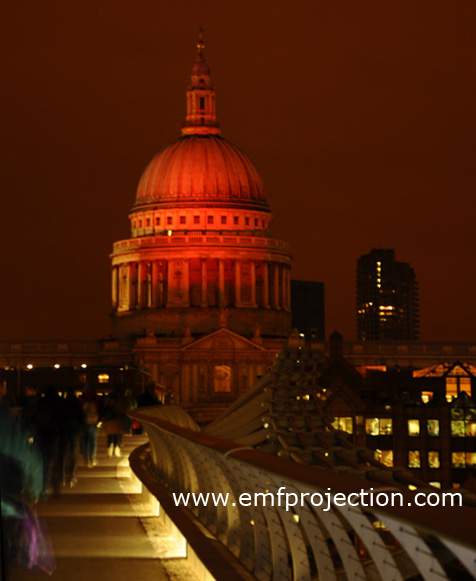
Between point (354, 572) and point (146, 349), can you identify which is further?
point (146, 349)

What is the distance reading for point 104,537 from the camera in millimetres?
19516

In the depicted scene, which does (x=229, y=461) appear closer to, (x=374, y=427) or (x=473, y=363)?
(x=374, y=427)

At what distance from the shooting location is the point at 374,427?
103875 millimetres

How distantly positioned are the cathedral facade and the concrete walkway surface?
12416 centimetres

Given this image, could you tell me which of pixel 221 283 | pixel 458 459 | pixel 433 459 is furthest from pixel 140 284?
pixel 458 459

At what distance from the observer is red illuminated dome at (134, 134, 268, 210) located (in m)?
172

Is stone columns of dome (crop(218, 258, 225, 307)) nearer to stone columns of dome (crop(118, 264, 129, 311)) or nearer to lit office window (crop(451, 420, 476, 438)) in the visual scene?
stone columns of dome (crop(118, 264, 129, 311))

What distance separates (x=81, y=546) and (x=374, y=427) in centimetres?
8644

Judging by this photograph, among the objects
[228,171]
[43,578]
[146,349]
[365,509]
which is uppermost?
[228,171]

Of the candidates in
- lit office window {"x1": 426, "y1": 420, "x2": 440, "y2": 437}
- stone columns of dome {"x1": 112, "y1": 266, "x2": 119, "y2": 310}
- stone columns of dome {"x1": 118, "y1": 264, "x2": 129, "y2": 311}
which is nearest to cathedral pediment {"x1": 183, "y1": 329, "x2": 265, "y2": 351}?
stone columns of dome {"x1": 118, "y1": 264, "x2": 129, "y2": 311}

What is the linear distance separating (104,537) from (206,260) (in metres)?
148

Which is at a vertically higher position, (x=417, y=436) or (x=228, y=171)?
(x=228, y=171)

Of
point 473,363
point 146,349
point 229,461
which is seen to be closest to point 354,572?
point 229,461

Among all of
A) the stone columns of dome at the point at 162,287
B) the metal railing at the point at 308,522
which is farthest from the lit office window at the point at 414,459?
the metal railing at the point at 308,522
